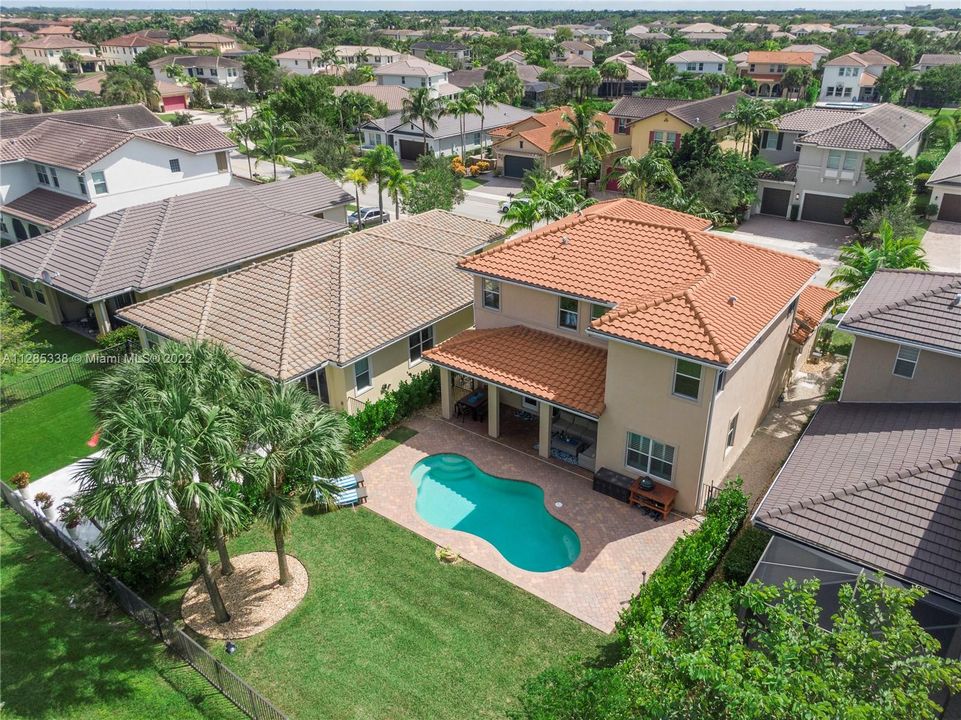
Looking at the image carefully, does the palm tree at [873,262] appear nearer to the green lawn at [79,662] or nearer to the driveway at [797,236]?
the driveway at [797,236]

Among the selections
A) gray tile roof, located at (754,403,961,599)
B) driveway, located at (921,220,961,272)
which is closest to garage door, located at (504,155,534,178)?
driveway, located at (921,220,961,272)

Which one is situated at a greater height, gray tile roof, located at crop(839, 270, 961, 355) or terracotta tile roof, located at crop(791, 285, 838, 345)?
gray tile roof, located at crop(839, 270, 961, 355)

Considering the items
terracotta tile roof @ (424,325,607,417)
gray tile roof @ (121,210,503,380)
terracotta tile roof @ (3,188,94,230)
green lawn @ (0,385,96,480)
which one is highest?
terracotta tile roof @ (3,188,94,230)

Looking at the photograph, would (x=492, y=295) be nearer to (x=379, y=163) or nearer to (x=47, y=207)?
(x=379, y=163)

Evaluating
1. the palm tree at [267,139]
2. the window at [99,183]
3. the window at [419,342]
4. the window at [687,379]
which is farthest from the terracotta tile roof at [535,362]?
the palm tree at [267,139]

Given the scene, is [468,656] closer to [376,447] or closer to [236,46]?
[376,447]

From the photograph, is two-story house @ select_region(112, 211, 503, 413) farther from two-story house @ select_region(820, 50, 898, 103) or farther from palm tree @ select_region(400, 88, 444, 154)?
two-story house @ select_region(820, 50, 898, 103)

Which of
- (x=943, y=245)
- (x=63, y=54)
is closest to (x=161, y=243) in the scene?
(x=943, y=245)
